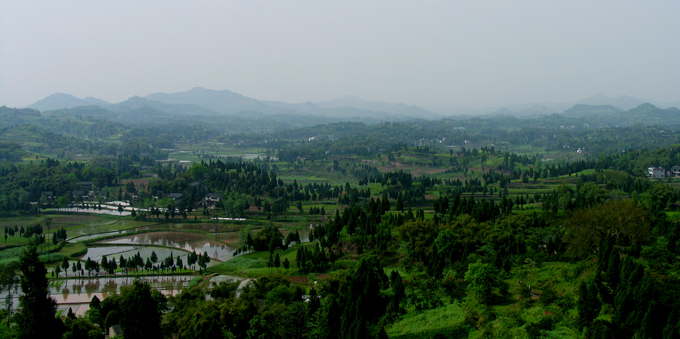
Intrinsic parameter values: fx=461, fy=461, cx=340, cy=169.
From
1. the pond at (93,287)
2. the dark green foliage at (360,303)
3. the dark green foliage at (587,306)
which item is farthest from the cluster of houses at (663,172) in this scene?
the pond at (93,287)

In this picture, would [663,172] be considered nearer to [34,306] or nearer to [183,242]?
[183,242]

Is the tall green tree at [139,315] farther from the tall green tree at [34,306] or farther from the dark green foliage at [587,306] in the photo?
the dark green foliage at [587,306]

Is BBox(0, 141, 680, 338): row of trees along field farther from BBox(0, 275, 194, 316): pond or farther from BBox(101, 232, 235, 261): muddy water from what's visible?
BBox(101, 232, 235, 261): muddy water

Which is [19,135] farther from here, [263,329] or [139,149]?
[263,329]

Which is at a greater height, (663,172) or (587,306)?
(587,306)

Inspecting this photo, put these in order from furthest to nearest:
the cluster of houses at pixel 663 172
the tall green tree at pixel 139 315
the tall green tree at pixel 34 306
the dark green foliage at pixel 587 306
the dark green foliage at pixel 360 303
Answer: the cluster of houses at pixel 663 172, the tall green tree at pixel 139 315, the tall green tree at pixel 34 306, the dark green foliage at pixel 360 303, the dark green foliage at pixel 587 306

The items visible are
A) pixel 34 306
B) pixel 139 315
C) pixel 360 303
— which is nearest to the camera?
pixel 34 306

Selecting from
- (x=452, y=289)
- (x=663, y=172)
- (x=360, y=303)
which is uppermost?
(x=360, y=303)

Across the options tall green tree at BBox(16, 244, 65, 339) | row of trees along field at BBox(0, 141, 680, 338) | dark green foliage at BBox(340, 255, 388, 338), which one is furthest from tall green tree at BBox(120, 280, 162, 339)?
dark green foliage at BBox(340, 255, 388, 338)

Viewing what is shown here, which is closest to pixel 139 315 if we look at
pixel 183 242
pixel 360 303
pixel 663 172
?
pixel 360 303
